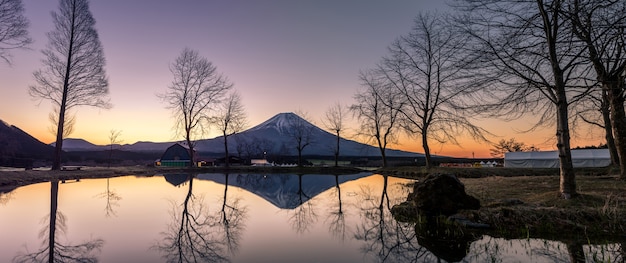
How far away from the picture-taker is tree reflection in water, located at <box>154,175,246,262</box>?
18.8 ft

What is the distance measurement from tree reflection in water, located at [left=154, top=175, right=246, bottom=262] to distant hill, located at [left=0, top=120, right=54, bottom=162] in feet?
126

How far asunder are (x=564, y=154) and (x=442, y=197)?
3.28 meters

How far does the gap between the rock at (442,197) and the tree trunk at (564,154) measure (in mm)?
2216

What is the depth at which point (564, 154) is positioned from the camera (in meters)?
9.16

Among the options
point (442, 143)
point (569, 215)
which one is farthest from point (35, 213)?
point (442, 143)

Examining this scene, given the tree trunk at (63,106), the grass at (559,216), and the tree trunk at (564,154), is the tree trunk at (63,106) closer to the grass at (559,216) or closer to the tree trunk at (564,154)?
the grass at (559,216)

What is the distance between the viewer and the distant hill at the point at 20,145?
39.7m

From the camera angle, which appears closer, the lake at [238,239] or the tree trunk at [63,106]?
the lake at [238,239]

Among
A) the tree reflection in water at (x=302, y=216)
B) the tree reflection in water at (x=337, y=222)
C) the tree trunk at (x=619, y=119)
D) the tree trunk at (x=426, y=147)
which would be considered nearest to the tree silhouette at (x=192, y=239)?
the tree reflection in water at (x=302, y=216)

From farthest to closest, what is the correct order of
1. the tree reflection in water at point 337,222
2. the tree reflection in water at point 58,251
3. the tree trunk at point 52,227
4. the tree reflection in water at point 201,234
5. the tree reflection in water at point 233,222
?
the tree reflection in water at point 337,222
the tree reflection in water at point 233,222
the tree reflection in water at point 201,234
the tree trunk at point 52,227
the tree reflection in water at point 58,251

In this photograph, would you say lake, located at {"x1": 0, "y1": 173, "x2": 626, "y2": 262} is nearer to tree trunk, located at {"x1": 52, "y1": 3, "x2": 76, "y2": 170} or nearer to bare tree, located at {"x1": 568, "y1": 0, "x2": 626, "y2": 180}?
bare tree, located at {"x1": 568, "y1": 0, "x2": 626, "y2": 180}

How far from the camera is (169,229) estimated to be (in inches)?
303

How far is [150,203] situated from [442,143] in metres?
20.3

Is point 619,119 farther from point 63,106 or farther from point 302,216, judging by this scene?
point 63,106
